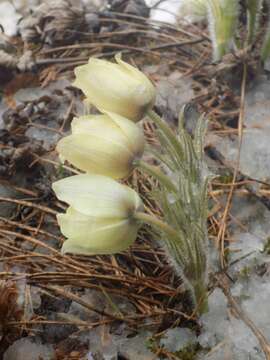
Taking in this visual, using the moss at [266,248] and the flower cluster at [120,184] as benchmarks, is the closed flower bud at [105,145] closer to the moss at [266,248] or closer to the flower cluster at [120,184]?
the flower cluster at [120,184]

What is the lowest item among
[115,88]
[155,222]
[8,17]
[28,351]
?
[28,351]

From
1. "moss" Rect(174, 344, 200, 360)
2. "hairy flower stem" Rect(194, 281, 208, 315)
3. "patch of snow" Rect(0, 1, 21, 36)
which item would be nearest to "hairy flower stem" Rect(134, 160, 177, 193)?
"hairy flower stem" Rect(194, 281, 208, 315)

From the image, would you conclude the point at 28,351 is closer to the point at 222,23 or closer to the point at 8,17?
→ the point at 222,23

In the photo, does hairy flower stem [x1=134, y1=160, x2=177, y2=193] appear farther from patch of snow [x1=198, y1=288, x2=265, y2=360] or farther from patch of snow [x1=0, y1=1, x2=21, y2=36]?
patch of snow [x1=0, y1=1, x2=21, y2=36]

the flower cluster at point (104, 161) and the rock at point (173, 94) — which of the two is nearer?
the flower cluster at point (104, 161)

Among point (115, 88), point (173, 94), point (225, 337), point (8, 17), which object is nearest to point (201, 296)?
point (225, 337)

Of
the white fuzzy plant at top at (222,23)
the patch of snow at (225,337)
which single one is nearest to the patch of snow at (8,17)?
the white fuzzy plant at top at (222,23)

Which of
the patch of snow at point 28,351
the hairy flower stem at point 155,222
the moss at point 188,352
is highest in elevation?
the hairy flower stem at point 155,222
